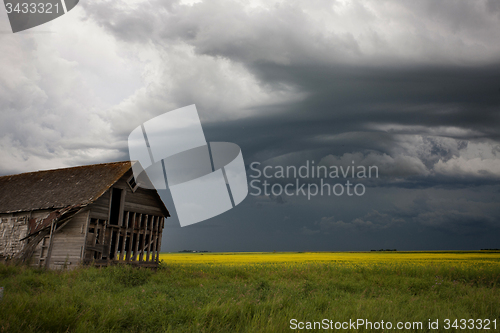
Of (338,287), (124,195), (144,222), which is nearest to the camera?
(338,287)

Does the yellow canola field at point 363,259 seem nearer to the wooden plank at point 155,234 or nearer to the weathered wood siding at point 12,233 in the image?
the wooden plank at point 155,234

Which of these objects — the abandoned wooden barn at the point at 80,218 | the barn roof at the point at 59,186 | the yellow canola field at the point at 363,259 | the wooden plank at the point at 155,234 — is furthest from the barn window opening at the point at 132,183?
the yellow canola field at the point at 363,259

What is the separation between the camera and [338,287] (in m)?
16.8

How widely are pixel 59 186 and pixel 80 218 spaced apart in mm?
4997

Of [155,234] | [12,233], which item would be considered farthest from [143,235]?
[12,233]

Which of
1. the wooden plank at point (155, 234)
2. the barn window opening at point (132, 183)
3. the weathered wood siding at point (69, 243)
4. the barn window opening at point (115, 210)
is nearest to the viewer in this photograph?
the weathered wood siding at point (69, 243)

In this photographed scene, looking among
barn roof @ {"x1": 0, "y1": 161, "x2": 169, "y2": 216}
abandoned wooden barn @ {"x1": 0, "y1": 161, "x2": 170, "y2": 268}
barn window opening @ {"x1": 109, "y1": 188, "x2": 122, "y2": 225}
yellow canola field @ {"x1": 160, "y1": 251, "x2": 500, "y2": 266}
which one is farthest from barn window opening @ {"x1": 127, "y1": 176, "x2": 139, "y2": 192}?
yellow canola field @ {"x1": 160, "y1": 251, "x2": 500, "y2": 266}

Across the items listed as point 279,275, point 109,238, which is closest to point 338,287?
point 279,275

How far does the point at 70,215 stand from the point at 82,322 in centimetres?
1393

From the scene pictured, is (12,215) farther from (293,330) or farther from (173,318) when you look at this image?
(293,330)

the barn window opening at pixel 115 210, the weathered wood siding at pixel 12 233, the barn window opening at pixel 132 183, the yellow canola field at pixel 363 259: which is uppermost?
the barn window opening at pixel 132 183

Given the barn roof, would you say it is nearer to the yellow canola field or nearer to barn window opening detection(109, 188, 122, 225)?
barn window opening detection(109, 188, 122, 225)

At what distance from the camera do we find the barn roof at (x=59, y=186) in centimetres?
2073

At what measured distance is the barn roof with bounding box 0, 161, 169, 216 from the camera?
20734 millimetres
